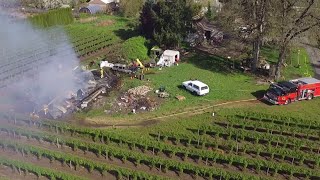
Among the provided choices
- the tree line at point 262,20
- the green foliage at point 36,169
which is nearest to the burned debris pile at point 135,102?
the green foliage at point 36,169

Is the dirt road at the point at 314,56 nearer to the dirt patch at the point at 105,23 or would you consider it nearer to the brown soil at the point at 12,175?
the dirt patch at the point at 105,23

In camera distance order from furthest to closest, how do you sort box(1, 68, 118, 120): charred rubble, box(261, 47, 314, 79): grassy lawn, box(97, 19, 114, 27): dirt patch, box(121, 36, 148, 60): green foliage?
box(97, 19, 114, 27): dirt patch, box(121, 36, 148, 60): green foliage, box(261, 47, 314, 79): grassy lawn, box(1, 68, 118, 120): charred rubble

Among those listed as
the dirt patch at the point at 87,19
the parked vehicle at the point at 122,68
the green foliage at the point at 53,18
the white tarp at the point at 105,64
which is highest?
the green foliage at the point at 53,18

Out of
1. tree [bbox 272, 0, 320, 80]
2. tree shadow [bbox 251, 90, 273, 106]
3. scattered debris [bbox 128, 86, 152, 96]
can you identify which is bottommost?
tree shadow [bbox 251, 90, 273, 106]

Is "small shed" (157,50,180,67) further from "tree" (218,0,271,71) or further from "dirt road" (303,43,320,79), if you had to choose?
"dirt road" (303,43,320,79)

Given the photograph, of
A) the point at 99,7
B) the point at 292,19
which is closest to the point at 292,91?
the point at 292,19

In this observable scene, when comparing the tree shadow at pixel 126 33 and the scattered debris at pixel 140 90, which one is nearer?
the scattered debris at pixel 140 90

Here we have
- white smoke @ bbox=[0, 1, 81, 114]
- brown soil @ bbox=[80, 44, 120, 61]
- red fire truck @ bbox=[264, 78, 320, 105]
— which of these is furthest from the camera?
brown soil @ bbox=[80, 44, 120, 61]

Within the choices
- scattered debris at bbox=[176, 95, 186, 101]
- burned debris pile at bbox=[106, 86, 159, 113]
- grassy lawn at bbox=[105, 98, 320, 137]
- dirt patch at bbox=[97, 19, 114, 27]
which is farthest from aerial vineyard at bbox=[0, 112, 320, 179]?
dirt patch at bbox=[97, 19, 114, 27]
